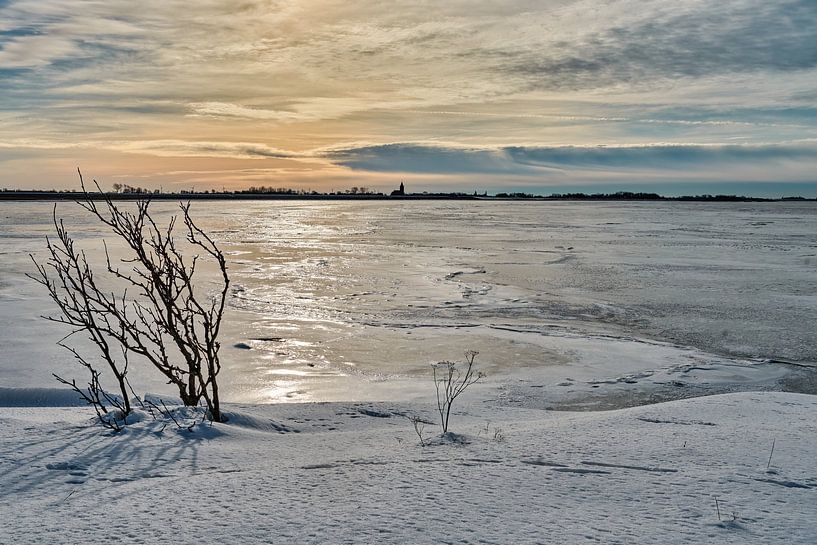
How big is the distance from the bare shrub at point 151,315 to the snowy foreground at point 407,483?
535mm

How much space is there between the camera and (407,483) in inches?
103

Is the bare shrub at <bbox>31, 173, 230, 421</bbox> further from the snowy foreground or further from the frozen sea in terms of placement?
the snowy foreground

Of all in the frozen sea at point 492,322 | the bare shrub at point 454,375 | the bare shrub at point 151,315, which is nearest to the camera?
the bare shrub at point 151,315

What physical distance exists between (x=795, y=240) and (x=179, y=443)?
2329cm

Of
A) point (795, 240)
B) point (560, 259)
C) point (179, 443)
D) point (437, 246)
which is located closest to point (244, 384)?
point (179, 443)

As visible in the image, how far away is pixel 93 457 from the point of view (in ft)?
9.47

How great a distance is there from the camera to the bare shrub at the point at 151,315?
13.0 feet

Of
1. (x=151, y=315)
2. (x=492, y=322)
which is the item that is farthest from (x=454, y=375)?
(x=151, y=315)

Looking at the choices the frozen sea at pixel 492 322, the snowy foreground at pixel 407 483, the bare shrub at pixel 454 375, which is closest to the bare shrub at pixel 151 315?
the frozen sea at pixel 492 322

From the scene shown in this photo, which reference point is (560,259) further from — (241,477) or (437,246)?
(241,477)

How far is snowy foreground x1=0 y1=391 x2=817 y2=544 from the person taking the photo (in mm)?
2184

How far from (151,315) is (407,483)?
5.49 meters

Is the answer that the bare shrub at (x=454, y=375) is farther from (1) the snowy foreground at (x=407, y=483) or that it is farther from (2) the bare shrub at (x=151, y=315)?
(2) the bare shrub at (x=151, y=315)

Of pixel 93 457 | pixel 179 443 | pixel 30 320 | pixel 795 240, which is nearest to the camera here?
pixel 93 457
